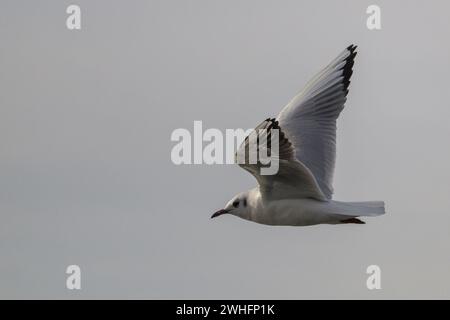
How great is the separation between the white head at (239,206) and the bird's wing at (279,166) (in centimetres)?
27

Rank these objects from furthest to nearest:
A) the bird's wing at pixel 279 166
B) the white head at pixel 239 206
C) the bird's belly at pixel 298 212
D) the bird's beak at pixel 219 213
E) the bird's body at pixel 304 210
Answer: the bird's beak at pixel 219 213, the white head at pixel 239 206, the bird's belly at pixel 298 212, the bird's body at pixel 304 210, the bird's wing at pixel 279 166

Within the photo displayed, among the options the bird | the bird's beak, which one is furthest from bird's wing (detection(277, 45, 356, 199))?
the bird's beak

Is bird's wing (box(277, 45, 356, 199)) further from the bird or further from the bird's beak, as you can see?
the bird's beak

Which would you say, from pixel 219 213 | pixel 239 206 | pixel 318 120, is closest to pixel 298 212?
pixel 239 206

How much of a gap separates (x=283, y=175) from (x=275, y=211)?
422 millimetres

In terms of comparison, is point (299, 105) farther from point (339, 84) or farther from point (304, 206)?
point (304, 206)

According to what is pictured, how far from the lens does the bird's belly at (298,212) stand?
8.57 metres

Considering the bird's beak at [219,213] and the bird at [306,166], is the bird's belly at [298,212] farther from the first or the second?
the bird's beak at [219,213]

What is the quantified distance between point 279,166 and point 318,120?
1.28m

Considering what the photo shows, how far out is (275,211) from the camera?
8.66 meters

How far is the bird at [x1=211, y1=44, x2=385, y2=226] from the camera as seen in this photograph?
322 inches

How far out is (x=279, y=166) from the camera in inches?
320

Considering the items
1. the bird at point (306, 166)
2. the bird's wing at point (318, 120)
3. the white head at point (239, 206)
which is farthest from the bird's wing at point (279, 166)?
the bird's wing at point (318, 120)

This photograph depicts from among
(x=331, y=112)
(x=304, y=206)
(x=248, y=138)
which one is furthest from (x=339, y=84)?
(x=248, y=138)
